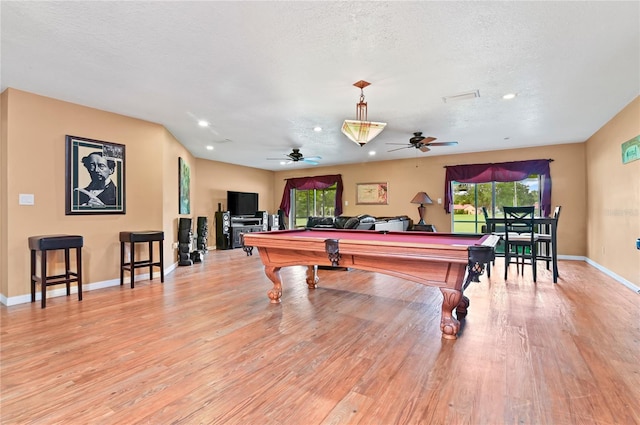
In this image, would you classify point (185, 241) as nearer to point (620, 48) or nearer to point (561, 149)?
point (620, 48)

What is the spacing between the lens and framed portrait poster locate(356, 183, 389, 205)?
338 inches

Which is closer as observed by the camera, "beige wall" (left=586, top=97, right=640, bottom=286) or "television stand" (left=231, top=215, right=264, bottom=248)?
"beige wall" (left=586, top=97, right=640, bottom=286)

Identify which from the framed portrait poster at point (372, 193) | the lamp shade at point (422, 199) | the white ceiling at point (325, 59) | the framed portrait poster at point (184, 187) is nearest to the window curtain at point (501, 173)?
the lamp shade at point (422, 199)

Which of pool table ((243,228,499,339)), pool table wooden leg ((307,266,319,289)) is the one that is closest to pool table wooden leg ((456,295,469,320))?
pool table ((243,228,499,339))

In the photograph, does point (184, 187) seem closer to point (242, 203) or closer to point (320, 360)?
point (242, 203)

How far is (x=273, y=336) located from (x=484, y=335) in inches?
71.0

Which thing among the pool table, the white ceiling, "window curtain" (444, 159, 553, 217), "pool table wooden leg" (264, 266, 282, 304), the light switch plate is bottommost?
"pool table wooden leg" (264, 266, 282, 304)

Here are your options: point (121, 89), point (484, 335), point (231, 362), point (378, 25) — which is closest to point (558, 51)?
point (378, 25)

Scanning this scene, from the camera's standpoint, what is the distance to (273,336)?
2.49m

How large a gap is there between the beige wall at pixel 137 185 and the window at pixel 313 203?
13.2 feet

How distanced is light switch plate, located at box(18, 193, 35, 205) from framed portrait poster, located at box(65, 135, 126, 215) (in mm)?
326

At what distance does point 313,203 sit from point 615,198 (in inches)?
291

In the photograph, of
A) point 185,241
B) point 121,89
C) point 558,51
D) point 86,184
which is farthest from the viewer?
point 185,241

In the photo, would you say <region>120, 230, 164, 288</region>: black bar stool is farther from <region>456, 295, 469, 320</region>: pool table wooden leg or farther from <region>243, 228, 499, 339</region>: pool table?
<region>456, 295, 469, 320</region>: pool table wooden leg
